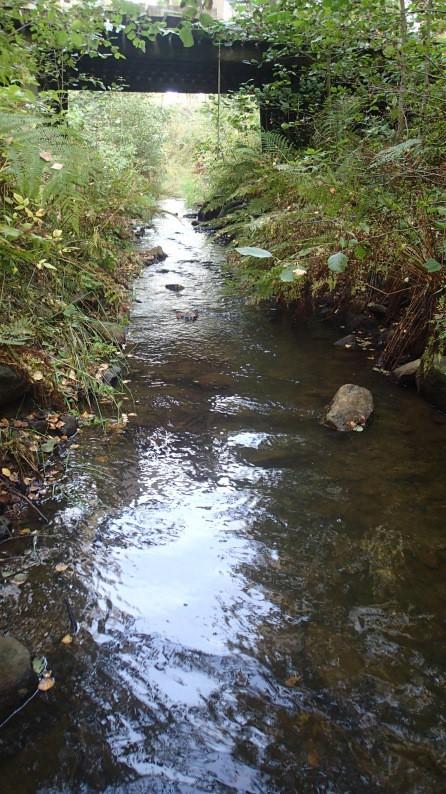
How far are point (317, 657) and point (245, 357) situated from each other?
3337 millimetres

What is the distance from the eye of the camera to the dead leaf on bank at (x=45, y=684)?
1995 millimetres

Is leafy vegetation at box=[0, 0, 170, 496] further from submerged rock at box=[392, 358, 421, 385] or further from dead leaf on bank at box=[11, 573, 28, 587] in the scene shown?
submerged rock at box=[392, 358, 421, 385]

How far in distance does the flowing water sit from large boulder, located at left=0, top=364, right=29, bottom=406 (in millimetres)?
528

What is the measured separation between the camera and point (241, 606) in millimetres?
2404

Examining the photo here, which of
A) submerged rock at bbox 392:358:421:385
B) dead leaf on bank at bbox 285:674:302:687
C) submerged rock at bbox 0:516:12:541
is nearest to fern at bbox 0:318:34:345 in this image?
submerged rock at bbox 0:516:12:541

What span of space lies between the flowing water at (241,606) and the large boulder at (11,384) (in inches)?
20.8

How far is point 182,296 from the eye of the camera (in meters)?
7.06

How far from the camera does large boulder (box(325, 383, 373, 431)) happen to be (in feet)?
12.6

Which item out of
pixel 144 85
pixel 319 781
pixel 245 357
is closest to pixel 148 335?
pixel 245 357

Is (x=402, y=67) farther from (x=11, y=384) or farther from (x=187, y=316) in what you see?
(x=11, y=384)

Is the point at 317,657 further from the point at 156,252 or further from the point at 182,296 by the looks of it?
the point at 156,252

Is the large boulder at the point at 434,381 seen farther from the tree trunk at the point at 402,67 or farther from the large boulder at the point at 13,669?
the large boulder at the point at 13,669

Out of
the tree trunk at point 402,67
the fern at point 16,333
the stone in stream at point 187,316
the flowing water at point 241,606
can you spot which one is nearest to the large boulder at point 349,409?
the flowing water at point 241,606

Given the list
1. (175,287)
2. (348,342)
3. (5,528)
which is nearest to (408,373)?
(348,342)
